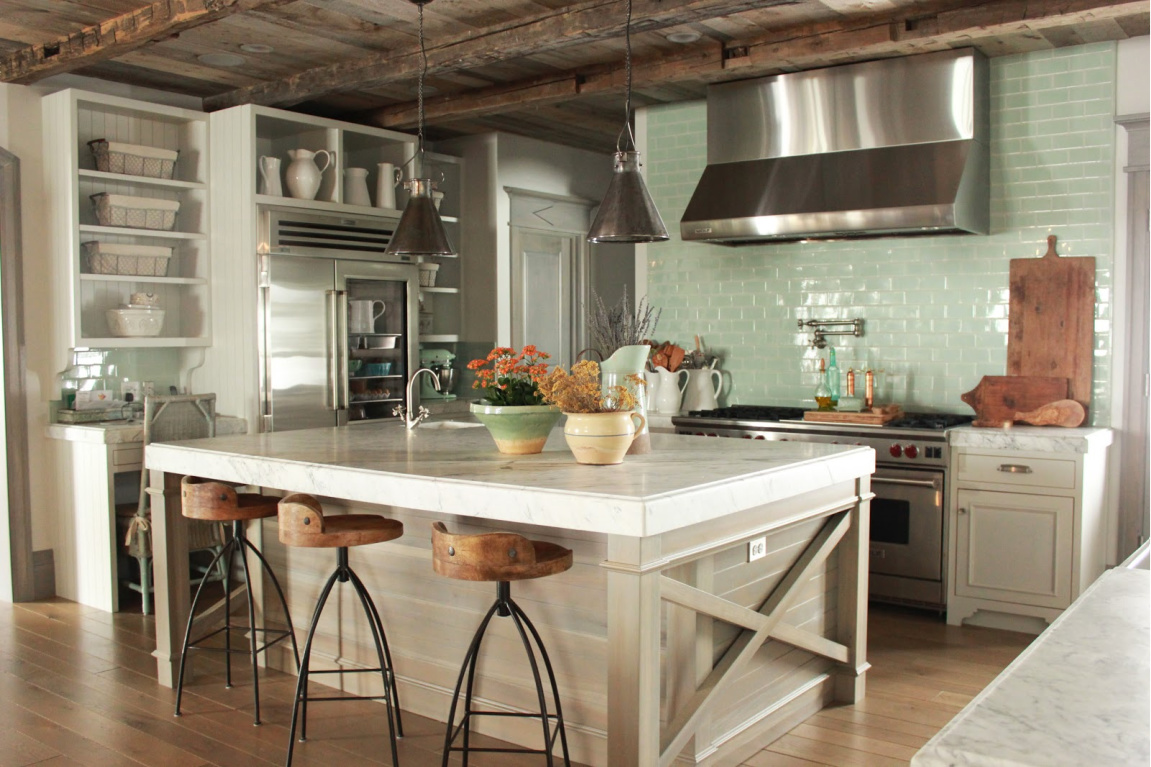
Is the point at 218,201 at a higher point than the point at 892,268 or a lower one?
higher

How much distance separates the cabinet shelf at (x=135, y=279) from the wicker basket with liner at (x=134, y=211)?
0.91 ft

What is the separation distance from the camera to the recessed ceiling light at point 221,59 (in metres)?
5.44

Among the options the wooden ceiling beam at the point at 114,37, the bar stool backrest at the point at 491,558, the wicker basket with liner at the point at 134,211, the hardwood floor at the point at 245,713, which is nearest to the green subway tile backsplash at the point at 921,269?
the hardwood floor at the point at 245,713

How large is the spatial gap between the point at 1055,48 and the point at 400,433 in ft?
12.4

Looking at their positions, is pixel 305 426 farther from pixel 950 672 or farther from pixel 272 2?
pixel 950 672

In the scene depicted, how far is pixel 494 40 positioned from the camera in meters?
4.93

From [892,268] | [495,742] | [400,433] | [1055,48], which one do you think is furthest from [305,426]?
[1055,48]

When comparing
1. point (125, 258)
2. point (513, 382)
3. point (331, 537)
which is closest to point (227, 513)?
point (331, 537)

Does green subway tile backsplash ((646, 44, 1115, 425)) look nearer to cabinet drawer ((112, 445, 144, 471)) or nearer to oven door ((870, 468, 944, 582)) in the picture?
oven door ((870, 468, 944, 582))

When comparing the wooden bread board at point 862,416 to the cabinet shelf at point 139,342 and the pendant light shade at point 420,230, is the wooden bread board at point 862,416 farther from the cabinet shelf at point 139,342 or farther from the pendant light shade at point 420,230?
the cabinet shelf at point 139,342

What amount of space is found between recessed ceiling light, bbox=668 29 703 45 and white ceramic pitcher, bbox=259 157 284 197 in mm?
2340

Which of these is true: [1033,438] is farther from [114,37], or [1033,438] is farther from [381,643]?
[114,37]

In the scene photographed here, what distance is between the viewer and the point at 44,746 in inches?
137

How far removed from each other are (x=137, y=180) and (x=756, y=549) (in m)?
4.10
